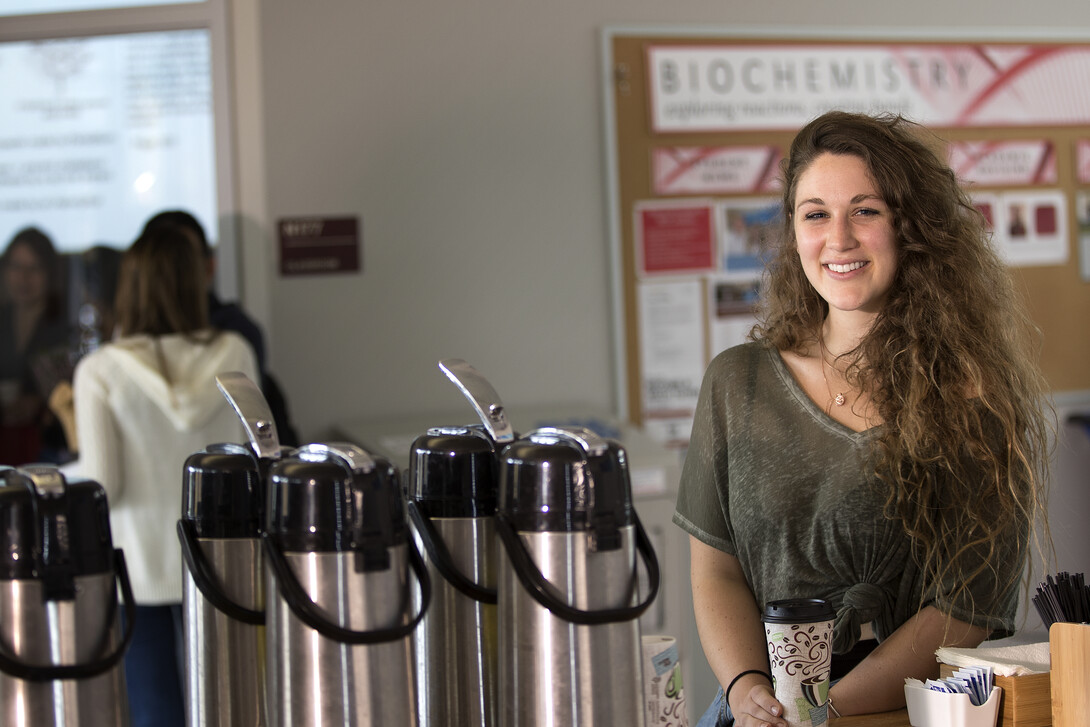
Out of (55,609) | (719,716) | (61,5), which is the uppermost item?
(61,5)

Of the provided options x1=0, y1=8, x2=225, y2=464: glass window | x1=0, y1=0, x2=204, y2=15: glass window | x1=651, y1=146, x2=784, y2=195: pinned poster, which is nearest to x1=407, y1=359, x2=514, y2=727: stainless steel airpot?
x1=0, y1=8, x2=225, y2=464: glass window

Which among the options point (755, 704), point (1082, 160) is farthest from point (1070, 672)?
point (1082, 160)

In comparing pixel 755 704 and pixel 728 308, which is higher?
pixel 728 308

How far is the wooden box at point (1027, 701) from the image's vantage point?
114 cm

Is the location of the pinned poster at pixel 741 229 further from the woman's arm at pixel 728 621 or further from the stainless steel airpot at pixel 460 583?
the stainless steel airpot at pixel 460 583

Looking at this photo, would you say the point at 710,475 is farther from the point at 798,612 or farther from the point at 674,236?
the point at 674,236

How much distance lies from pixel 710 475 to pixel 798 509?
147mm

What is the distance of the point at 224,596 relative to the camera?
91 centimetres

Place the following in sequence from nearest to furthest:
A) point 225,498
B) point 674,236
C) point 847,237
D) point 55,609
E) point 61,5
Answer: point 55,609 → point 225,498 → point 847,237 → point 61,5 → point 674,236

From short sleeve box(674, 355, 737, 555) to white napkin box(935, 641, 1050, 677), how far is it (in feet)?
1.36

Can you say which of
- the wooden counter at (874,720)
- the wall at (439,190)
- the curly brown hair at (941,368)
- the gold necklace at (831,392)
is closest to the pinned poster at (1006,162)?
the wall at (439,190)

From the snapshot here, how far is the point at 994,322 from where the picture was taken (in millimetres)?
1562

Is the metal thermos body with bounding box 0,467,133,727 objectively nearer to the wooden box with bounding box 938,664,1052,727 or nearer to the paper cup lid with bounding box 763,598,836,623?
the paper cup lid with bounding box 763,598,836,623

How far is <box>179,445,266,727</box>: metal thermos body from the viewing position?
912mm
